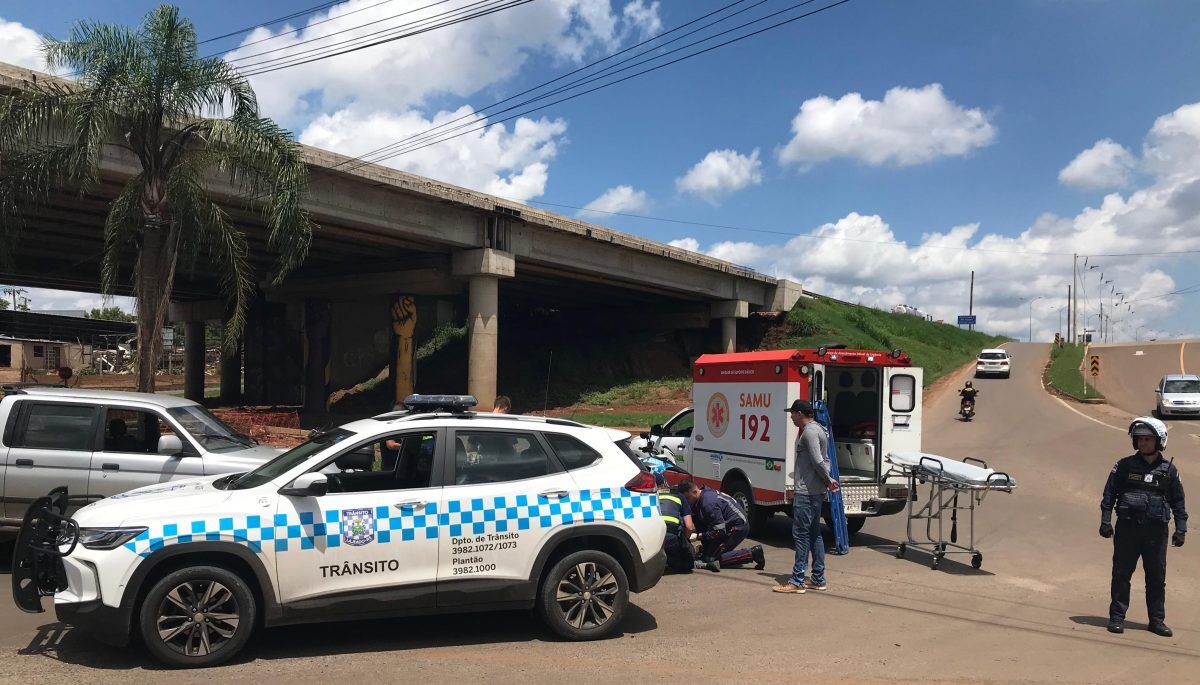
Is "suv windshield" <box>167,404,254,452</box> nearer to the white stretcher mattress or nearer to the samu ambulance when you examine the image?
the samu ambulance

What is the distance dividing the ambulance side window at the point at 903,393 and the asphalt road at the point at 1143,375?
48.6 feet

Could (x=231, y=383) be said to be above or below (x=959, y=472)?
below

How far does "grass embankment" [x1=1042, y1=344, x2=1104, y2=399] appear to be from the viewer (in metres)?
34.8

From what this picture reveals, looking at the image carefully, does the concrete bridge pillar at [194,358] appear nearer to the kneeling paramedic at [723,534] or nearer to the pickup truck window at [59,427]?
the pickup truck window at [59,427]

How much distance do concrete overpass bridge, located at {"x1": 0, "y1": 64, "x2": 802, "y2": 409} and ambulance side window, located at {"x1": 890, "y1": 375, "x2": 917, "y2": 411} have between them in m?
12.5

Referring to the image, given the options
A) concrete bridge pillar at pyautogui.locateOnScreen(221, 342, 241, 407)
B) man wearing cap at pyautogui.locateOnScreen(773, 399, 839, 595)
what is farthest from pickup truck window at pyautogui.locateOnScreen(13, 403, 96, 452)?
concrete bridge pillar at pyautogui.locateOnScreen(221, 342, 241, 407)

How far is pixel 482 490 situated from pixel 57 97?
10.5m

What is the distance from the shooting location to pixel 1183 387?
93.6 ft

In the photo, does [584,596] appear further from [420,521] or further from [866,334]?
[866,334]

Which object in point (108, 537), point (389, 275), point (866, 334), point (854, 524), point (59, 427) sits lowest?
point (854, 524)

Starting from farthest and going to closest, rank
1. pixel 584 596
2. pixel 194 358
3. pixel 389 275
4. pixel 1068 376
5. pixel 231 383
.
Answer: pixel 194 358 < pixel 231 383 < pixel 1068 376 < pixel 389 275 < pixel 584 596

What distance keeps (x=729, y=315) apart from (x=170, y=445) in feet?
110

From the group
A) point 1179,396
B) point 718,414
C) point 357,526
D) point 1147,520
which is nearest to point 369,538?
point 357,526

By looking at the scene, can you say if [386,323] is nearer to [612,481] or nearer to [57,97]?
[57,97]
